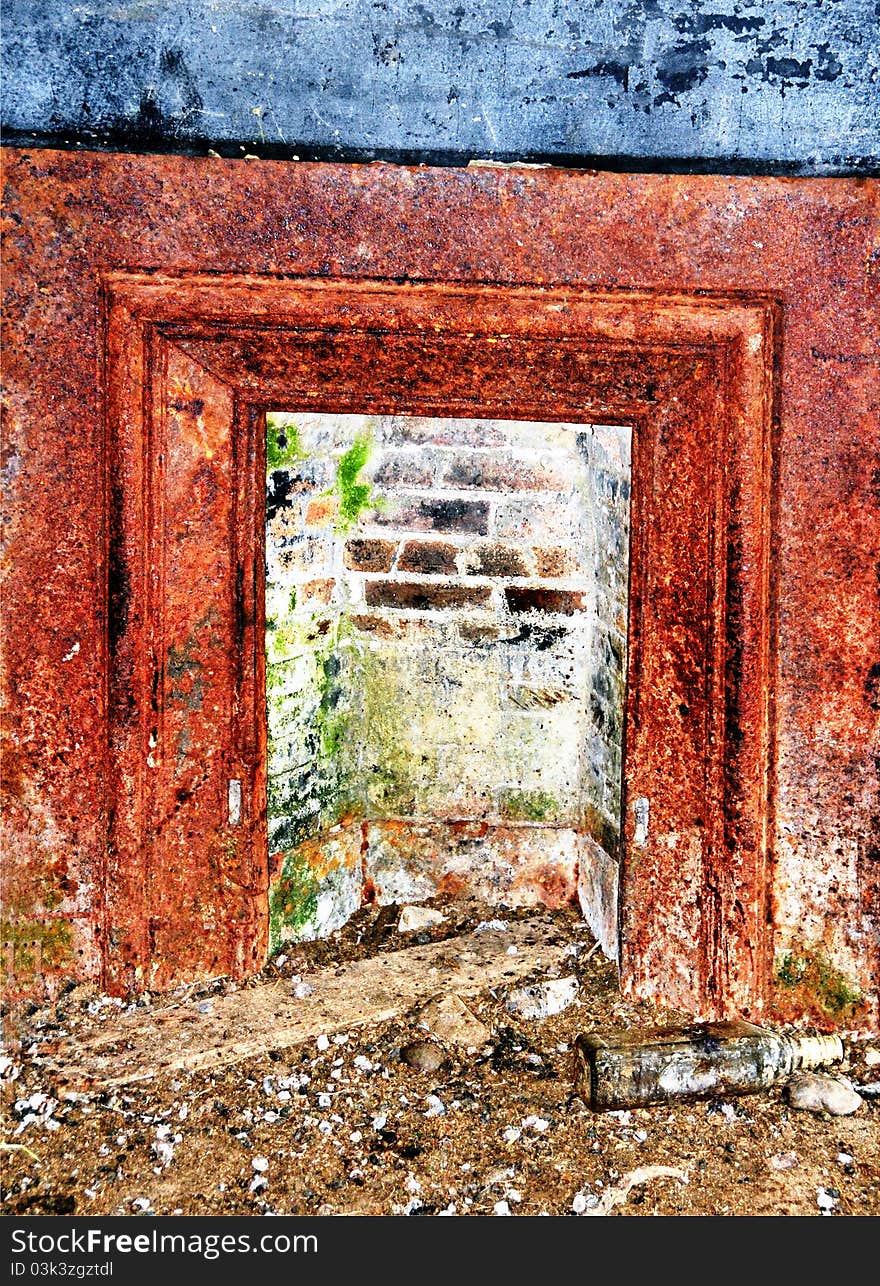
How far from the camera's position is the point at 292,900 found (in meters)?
3.40

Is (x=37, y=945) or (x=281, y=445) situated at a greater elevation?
(x=281, y=445)

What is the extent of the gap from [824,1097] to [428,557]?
6.09ft

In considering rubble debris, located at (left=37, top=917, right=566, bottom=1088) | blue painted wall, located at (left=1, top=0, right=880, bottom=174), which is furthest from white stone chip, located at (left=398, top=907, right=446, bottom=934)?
blue painted wall, located at (left=1, top=0, right=880, bottom=174)

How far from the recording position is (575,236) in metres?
2.65

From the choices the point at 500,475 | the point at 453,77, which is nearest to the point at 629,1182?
the point at 500,475

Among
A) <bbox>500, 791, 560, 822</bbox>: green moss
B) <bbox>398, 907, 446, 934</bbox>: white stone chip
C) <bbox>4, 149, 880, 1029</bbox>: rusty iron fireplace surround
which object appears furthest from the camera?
<bbox>500, 791, 560, 822</bbox>: green moss

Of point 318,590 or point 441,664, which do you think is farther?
point 441,664

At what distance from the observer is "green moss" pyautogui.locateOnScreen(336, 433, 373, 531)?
11.4 feet

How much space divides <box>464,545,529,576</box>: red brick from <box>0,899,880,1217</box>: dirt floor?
1.32 m

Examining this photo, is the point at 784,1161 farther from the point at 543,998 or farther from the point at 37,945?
the point at 37,945

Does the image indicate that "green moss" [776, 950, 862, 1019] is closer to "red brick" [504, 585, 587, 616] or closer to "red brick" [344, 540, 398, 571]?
"red brick" [504, 585, 587, 616]

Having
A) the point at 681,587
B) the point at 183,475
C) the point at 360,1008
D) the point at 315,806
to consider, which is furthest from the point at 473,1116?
the point at 183,475

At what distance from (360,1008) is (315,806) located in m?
0.66

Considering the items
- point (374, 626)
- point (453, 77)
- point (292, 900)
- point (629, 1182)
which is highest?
point (453, 77)
